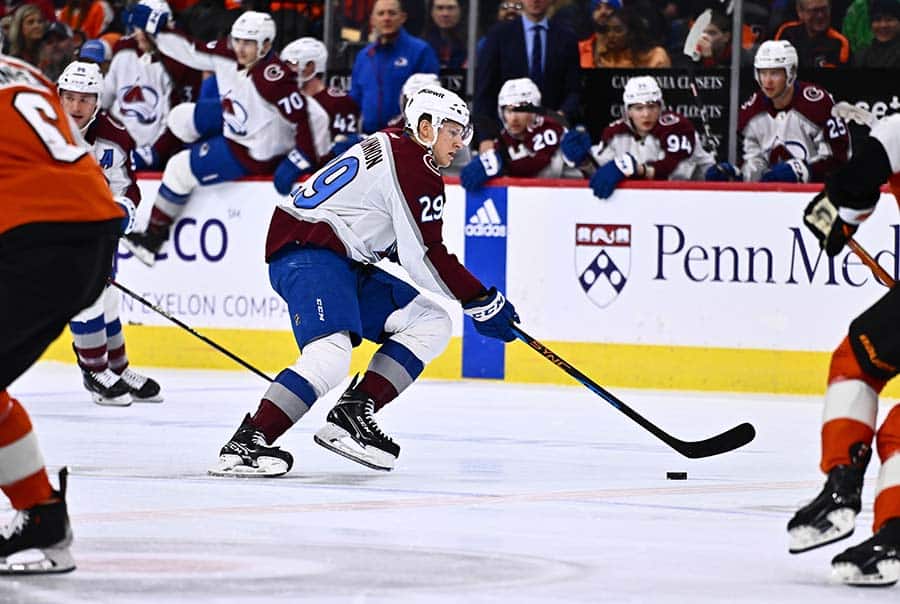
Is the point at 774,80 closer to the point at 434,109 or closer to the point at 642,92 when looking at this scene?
the point at 642,92

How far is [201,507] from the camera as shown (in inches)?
187

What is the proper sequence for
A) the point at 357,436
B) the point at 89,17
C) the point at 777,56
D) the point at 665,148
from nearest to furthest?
the point at 357,436 → the point at 777,56 → the point at 665,148 → the point at 89,17

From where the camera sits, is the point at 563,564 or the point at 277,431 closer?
the point at 563,564

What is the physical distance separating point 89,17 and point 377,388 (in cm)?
592

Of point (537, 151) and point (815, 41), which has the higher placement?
point (815, 41)

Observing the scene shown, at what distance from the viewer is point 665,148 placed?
887 centimetres

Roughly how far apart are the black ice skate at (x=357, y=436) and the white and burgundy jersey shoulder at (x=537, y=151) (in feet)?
11.8

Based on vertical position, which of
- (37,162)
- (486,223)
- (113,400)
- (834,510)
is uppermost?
(37,162)

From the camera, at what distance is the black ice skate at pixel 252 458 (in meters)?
5.35

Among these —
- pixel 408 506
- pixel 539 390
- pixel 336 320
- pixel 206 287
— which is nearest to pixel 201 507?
pixel 408 506

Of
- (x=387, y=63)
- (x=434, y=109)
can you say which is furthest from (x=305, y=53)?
(x=434, y=109)

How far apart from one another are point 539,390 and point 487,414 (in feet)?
3.78

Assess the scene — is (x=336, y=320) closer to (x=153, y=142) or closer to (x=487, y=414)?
(x=487, y=414)

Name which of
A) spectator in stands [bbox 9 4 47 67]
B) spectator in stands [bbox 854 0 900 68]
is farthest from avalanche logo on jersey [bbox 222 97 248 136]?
spectator in stands [bbox 854 0 900 68]
